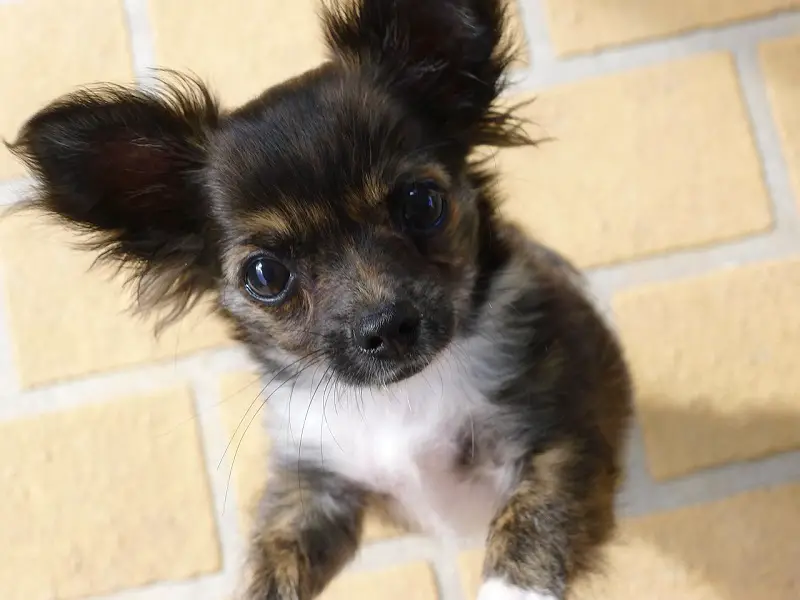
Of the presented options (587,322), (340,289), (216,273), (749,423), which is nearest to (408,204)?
(340,289)

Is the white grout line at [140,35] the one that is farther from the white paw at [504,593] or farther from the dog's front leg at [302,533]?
the white paw at [504,593]

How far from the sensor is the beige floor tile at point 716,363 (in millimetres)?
2512

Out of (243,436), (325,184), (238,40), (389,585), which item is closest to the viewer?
(325,184)

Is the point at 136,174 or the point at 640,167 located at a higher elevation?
the point at 136,174

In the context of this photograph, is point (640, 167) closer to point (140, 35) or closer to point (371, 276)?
point (371, 276)

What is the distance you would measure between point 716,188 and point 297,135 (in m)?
1.52

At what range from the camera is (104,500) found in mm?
2535

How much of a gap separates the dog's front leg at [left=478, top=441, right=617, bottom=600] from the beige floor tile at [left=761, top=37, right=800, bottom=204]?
131 centimetres

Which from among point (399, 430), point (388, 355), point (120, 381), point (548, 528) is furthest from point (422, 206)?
point (120, 381)

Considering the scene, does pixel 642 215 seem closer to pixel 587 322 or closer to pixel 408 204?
pixel 587 322

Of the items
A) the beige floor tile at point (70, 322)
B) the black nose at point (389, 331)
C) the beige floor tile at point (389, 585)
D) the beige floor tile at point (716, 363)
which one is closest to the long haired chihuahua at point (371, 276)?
the black nose at point (389, 331)

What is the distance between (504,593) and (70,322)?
1581mm

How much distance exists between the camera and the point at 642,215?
2629 mm

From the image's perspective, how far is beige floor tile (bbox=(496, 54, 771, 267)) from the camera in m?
2.62
